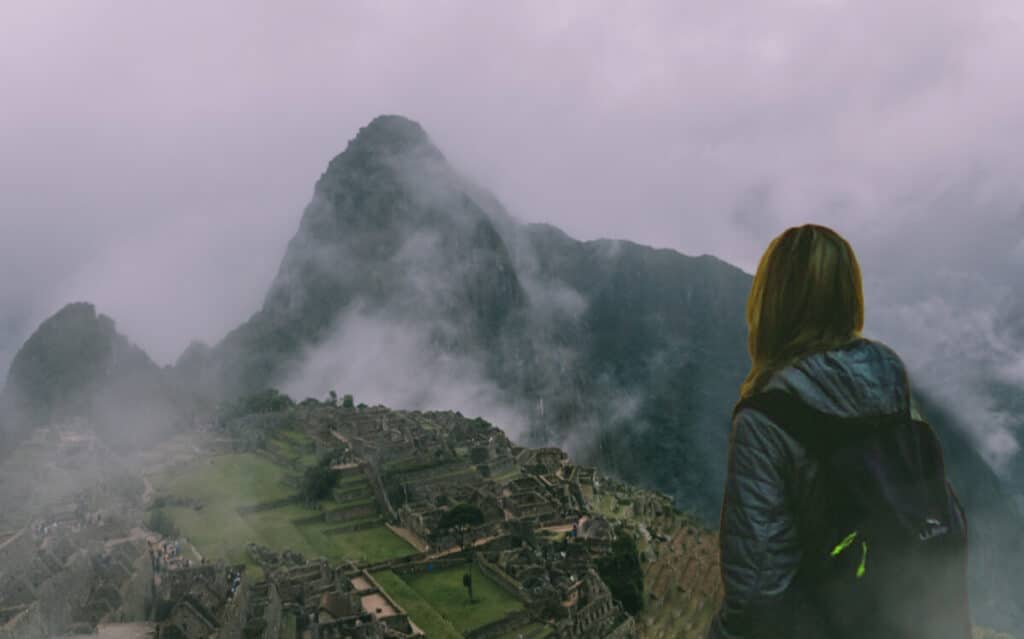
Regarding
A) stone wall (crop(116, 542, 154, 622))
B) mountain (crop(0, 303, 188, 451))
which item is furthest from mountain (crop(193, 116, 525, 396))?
stone wall (crop(116, 542, 154, 622))

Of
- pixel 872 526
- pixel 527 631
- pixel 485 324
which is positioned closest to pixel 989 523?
pixel 527 631

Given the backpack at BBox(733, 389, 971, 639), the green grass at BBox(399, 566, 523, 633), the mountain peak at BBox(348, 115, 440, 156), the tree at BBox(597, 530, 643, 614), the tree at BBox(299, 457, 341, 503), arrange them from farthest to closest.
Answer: the mountain peak at BBox(348, 115, 440, 156)
the tree at BBox(299, 457, 341, 503)
the tree at BBox(597, 530, 643, 614)
the green grass at BBox(399, 566, 523, 633)
the backpack at BBox(733, 389, 971, 639)

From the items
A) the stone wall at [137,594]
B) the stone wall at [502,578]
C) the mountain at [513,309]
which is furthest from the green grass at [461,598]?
the mountain at [513,309]

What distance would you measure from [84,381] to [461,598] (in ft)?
158

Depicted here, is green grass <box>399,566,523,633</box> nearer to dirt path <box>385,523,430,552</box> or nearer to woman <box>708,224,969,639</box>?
dirt path <box>385,523,430,552</box>

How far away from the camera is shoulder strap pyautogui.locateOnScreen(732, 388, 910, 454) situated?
2373 millimetres

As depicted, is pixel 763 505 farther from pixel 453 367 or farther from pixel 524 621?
pixel 453 367

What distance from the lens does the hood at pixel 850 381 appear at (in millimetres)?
2396

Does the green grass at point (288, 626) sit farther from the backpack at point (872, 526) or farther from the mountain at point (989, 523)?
the mountain at point (989, 523)

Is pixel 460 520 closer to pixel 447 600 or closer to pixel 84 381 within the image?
pixel 447 600

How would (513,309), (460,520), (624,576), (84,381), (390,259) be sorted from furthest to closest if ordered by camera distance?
(513,309) < (390,259) < (84,381) < (460,520) < (624,576)

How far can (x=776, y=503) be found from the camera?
93.0 inches

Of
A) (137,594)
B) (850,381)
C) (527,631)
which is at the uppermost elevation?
(527,631)

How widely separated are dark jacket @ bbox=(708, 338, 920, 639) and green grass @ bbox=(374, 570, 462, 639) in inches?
695
